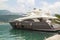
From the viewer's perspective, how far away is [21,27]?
205ft

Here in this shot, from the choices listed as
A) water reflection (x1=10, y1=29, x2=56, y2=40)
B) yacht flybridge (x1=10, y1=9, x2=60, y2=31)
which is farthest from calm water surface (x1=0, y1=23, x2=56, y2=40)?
yacht flybridge (x1=10, y1=9, x2=60, y2=31)

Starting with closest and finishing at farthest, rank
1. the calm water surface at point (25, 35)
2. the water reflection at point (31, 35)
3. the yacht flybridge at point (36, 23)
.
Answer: the water reflection at point (31, 35)
the calm water surface at point (25, 35)
the yacht flybridge at point (36, 23)

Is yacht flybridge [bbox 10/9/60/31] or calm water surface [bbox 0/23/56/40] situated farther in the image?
yacht flybridge [bbox 10/9/60/31]

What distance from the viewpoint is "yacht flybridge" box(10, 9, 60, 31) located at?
57.9 m

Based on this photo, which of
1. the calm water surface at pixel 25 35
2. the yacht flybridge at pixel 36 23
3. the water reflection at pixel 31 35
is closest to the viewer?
the water reflection at pixel 31 35

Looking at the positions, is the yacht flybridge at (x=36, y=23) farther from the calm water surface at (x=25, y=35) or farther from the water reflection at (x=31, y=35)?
the water reflection at (x=31, y=35)

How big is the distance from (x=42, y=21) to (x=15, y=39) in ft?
→ 76.8

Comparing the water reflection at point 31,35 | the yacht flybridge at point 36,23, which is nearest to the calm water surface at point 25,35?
the water reflection at point 31,35

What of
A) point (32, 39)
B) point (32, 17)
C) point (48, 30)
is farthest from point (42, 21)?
point (32, 39)

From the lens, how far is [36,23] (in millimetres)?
59688

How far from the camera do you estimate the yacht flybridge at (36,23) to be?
190 feet

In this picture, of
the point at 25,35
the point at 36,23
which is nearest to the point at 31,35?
the point at 25,35

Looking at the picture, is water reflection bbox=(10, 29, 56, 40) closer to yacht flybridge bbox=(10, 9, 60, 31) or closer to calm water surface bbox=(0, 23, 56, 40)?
calm water surface bbox=(0, 23, 56, 40)

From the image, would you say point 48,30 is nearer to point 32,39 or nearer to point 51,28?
point 51,28
